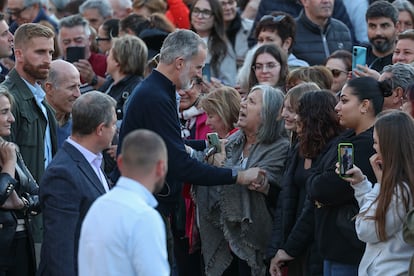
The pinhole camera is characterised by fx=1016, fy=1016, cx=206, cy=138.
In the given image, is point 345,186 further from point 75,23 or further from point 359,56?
point 75,23

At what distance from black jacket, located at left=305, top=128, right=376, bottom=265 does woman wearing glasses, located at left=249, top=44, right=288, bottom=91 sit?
2157 millimetres

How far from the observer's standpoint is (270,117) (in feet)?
25.9

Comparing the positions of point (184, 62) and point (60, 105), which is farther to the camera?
point (60, 105)

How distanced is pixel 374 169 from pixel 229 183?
4.30 feet

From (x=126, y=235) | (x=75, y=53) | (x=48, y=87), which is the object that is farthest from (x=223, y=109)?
(x=126, y=235)

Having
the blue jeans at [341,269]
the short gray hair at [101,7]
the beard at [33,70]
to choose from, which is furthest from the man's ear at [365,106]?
the short gray hair at [101,7]

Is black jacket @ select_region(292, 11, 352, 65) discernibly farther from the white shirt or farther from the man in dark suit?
the man in dark suit

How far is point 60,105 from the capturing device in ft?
27.2

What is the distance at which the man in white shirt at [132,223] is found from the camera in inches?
180

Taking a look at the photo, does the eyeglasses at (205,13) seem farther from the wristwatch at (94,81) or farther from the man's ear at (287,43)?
the wristwatch at (94,81)

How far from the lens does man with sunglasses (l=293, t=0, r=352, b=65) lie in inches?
401

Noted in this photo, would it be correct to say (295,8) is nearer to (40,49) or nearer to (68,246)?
(40,49)

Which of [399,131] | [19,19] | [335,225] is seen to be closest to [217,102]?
[335,225]

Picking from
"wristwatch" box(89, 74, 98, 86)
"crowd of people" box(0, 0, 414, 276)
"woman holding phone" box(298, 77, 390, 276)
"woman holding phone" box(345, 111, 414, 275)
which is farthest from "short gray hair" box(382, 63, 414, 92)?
"wristwatch" box(89, 74, 98, 86)
